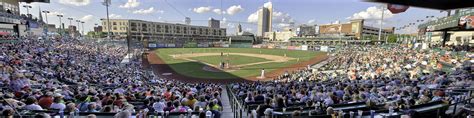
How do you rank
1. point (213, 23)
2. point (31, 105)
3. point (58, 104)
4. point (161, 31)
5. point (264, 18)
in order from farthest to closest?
point (264, 18) < point (213, 23) < point (161, 31) < point (58, 104) < point (31, 105)

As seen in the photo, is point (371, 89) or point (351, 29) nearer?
point (371, 89)

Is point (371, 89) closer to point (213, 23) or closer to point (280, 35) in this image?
point (213, 23)

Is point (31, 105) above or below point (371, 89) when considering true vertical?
above

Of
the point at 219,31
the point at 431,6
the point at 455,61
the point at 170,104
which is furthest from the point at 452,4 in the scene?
the point at 219,31

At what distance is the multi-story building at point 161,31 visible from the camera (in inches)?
4176

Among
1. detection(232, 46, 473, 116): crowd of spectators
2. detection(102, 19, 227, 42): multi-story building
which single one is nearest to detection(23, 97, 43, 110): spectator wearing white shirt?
detection(232, 46, 473, 116): crowd of spectators

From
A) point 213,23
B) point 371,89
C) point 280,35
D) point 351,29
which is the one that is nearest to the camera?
point 371,89

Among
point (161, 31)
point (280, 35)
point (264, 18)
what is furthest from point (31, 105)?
point (264, 18)

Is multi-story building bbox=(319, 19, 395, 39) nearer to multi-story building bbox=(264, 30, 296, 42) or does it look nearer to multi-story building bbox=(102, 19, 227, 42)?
multi-story building bbox=(264, 30, 296, 42)

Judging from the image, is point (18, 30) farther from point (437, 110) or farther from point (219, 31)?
point (219, 31)

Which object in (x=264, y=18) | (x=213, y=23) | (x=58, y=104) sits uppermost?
(x=264, y=18)

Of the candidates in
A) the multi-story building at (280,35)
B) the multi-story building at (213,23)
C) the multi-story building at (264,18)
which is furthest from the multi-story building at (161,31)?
the multi-story building at (264,18)

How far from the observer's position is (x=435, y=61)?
20.4 m

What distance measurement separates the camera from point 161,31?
11669cm
